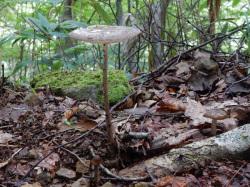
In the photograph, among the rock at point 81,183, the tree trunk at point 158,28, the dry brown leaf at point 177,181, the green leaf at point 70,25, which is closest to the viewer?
the dry brown leaf at point 177,181

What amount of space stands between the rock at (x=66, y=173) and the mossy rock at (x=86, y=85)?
1013mm

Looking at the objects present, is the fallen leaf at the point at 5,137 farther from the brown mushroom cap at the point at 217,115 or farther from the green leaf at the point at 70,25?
the green leaf at the point at 70,25

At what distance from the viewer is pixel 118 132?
1999 millimetres

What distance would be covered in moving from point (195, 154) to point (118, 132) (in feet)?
1.54

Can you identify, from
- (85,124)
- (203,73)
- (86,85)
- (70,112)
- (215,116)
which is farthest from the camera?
(203,73)

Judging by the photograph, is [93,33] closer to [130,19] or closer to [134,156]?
[134,156]

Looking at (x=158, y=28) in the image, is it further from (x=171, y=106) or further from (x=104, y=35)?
(x=104, y=35)

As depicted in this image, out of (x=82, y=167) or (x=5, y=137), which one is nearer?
(x=82, y=167)

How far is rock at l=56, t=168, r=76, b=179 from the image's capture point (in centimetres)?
172

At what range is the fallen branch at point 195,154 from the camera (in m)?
1.66

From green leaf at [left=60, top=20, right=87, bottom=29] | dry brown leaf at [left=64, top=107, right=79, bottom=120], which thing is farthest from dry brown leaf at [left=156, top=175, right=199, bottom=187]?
green leaf at [left=60, top=20, right=87, bottom=29]

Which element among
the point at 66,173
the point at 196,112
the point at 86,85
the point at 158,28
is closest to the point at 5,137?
the point at 66,173

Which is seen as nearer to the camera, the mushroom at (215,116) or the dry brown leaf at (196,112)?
the mushroom at (215,116)

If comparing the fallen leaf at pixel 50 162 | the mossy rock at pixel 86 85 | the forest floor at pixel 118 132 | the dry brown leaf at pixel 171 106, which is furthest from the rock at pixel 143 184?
the mossy rock at pixel 86 85
